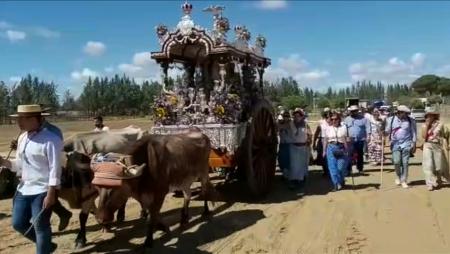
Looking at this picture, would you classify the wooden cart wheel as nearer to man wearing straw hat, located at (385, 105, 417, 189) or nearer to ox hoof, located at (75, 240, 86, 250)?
man wearing straw hat, located at (385, 105, 417, 189)

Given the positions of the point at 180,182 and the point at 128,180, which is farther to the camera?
the point at 180,182

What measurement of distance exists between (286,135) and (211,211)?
3050 millimetres

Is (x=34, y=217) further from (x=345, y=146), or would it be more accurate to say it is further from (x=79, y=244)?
(x=345, y=146)

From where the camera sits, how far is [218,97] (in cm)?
929

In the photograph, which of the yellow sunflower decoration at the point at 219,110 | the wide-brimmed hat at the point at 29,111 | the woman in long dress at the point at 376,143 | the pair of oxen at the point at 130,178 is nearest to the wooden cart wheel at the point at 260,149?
the yellow sunflower decoration at the point at 219,110

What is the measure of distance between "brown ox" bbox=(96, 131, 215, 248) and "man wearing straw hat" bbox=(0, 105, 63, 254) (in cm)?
76

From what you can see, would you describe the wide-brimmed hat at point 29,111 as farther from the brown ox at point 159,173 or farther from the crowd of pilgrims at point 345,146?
the crowd of pilgrims at point 345,146

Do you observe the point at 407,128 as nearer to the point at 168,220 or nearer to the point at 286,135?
the point at 286,135

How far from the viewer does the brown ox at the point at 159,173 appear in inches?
237

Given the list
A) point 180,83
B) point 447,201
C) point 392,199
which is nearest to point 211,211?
point 180,83

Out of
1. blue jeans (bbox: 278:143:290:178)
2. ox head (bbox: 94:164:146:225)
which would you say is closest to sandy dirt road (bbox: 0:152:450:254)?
ox head (bbox: 94:164:146:225)

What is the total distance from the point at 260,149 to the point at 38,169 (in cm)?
572

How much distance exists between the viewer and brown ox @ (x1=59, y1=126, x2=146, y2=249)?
6.59m

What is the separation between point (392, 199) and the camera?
31.2ft
